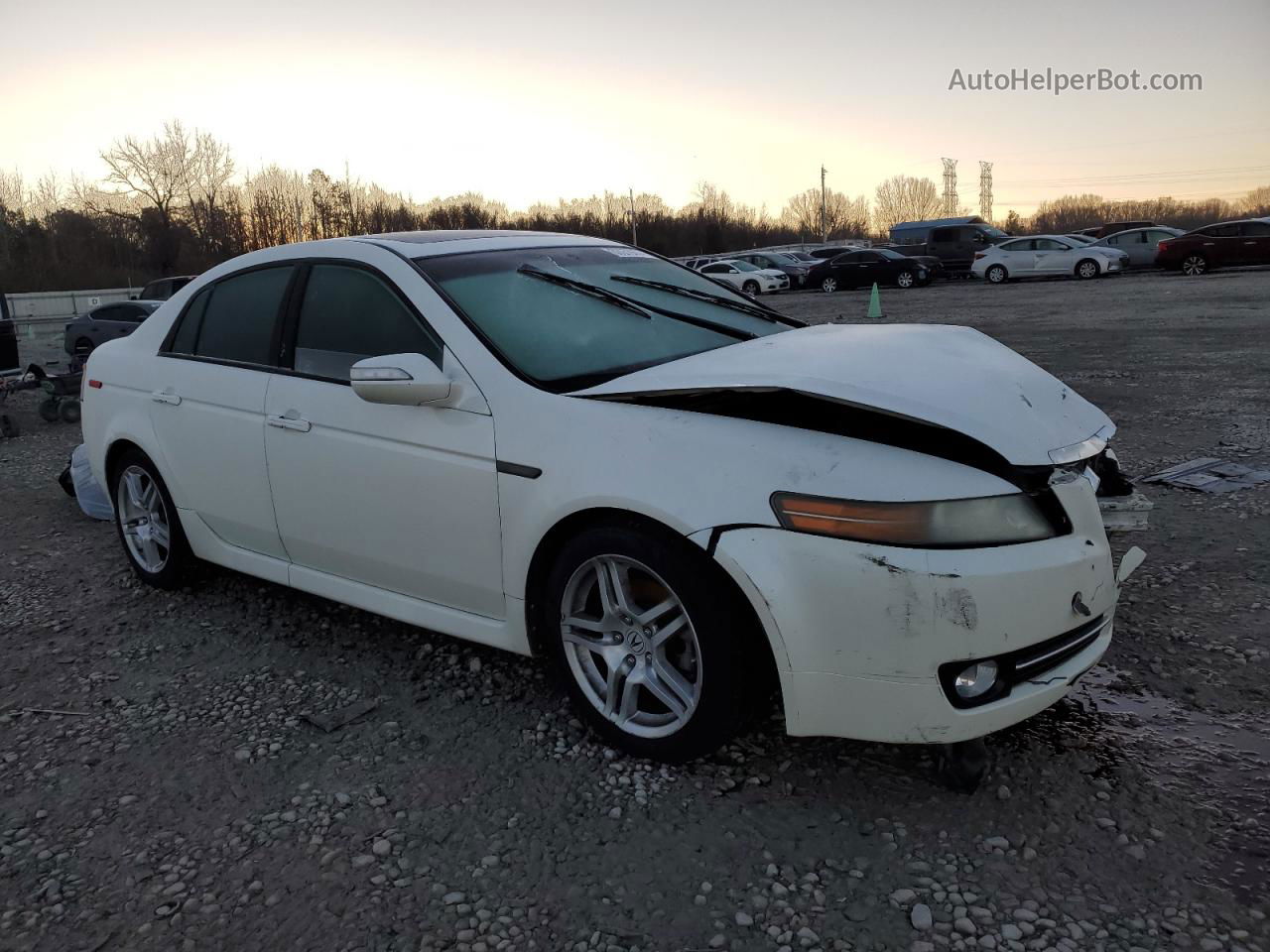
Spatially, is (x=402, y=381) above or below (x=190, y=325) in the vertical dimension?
below

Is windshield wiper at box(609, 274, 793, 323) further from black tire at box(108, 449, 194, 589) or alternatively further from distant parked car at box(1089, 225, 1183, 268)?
distant parked car at box(1089, 225, 1183, 268)

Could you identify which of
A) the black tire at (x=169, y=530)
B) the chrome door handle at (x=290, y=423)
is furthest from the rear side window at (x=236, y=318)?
the black tire at (x=169, y=530)

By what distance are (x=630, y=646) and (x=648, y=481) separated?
1.85 feet

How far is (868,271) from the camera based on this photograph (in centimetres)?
3027

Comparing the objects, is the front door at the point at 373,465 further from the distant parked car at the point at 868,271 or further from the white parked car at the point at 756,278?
the white parked car at the point at 756,278

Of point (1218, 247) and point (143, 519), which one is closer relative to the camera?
point (143, 519)

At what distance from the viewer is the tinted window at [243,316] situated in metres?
3.96

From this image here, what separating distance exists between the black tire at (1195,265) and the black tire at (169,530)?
27493 mm

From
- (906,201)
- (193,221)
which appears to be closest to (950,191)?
(906,201)

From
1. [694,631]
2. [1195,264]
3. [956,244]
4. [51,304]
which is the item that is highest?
[51,304]

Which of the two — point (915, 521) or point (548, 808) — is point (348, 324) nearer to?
point (548, 808)

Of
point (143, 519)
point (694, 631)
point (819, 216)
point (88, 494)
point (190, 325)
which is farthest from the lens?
point (819, 216)

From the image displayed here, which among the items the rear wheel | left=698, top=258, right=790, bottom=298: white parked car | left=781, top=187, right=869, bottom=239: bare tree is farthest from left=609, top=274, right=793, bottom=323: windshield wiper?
left=781, top=187, right=869, bottom=239: bare tree

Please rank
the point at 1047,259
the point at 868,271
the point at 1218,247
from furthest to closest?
1. the point at 868,271
2. the point at 1047,259
3. the point at 1218,247
